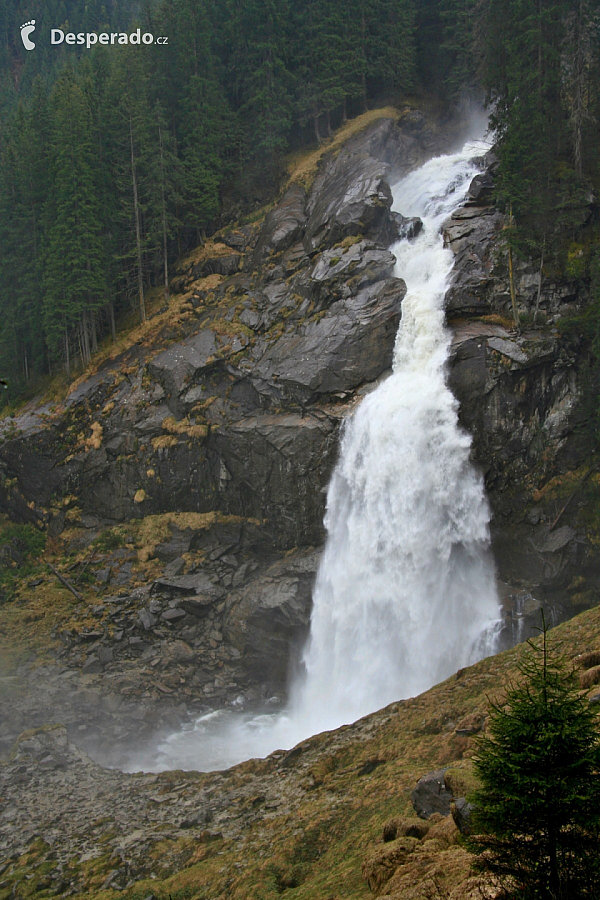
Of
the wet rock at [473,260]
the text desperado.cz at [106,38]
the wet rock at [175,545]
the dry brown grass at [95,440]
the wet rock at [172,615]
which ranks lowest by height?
the wet rock at [172,615]

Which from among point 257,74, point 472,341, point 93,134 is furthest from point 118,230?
point 472,341

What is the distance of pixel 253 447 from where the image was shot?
99.6 feet

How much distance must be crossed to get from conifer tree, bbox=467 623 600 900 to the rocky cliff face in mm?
18164

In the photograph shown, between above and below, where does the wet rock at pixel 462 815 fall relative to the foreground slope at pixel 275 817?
above

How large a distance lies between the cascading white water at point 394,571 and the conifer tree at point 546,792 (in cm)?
1779

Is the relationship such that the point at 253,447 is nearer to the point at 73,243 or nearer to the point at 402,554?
the point at 402,554

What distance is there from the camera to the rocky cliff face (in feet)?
82.9

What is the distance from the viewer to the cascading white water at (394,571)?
24.0m

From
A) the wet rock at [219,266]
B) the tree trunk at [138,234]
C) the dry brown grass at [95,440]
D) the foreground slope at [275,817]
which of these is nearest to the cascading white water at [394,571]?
the foreground slope at [275,817]

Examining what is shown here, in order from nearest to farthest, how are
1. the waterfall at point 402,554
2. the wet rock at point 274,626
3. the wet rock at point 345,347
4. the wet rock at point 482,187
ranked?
the waterfall at point 402,554 → the wet rock at point 274,626 → the wet rock at point 345,347 → the wet rock at point 482,187

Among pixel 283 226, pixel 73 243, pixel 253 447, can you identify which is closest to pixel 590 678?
pixel 253 447

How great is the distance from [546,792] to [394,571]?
64.2 ft

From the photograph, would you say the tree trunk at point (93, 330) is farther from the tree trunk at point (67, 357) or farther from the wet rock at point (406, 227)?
the wet rock at point (406, 227)

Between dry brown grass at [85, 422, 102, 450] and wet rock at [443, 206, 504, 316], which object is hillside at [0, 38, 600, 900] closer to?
wet rock at [443, 206, 504, 316]
